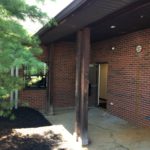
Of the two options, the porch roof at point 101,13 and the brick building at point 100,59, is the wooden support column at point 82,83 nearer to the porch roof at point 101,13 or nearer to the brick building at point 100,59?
the brick building at point 100,59

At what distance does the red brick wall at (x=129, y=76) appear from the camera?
7.44 metres

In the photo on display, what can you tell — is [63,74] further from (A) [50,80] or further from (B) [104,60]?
(B) [104,60]

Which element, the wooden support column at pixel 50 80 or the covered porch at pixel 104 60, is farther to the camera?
the wooden support column at pixel 50 80

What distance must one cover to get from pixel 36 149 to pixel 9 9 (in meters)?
3.56

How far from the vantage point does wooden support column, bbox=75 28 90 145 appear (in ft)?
20.2

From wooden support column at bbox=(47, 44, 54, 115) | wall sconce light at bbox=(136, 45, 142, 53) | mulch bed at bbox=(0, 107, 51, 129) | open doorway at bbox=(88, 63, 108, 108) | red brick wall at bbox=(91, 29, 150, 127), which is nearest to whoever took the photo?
red brick wall at bbox=(91, 29, 150, 127)

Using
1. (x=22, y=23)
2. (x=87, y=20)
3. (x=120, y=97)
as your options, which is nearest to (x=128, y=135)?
(x=120, y=97)

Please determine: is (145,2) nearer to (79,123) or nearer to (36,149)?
(79,123)

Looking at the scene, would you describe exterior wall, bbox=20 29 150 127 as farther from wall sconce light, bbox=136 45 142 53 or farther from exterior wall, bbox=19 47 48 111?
wall sconce light, bbox=136 45 142 53

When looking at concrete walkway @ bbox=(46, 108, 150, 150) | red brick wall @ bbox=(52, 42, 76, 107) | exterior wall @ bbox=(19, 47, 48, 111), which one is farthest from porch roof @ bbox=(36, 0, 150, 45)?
red brick wall @ bbox=(52, 42, 76, 107)

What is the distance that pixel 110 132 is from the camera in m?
7.07

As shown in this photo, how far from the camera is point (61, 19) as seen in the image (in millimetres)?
5656

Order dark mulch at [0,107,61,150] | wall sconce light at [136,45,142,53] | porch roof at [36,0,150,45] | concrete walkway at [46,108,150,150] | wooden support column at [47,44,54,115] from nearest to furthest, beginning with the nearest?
porch roof at [36,0,150,45] → concrete walkway at [46,108,150,150] → dark mulch at [0,107,61,150] → wall sconce light at [136,45,142,53] → wooden support column at [47,44,54,115]

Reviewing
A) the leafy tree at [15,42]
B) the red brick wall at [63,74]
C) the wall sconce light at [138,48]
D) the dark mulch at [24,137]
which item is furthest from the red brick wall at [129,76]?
the leafy tree at [15,42]
